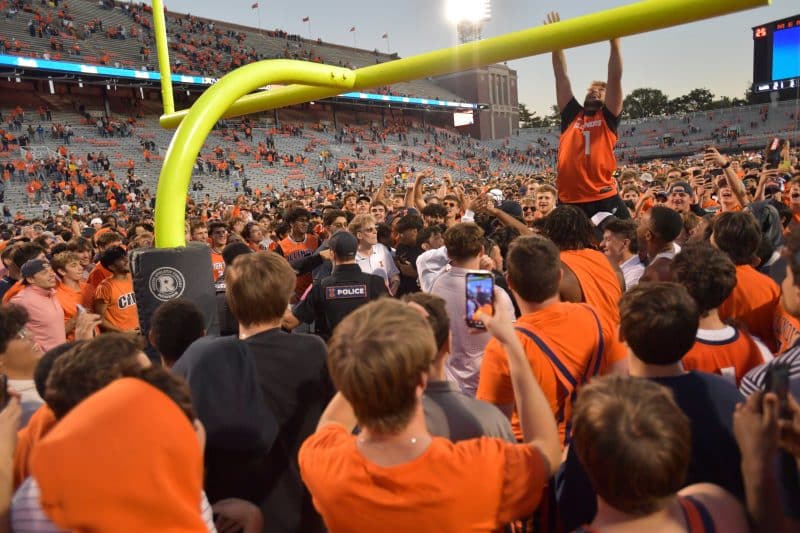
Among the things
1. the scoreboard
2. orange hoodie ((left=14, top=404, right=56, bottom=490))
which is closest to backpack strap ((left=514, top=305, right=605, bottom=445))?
orange hoodie ((left=14, top=404, right=56, bottom=490))

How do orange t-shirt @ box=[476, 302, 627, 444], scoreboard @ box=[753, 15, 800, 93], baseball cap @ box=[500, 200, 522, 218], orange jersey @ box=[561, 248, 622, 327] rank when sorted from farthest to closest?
scoreboard @ box=[753, 15, 800, 93] < baseball cap @ box=[500, 200, 522, 218] < orange jersey @ box=[561, 248, 622, 327] < orange t-shirt @ box=[476, 302, 627, 444]

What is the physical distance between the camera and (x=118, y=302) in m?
4.84

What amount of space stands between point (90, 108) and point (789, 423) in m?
39.3

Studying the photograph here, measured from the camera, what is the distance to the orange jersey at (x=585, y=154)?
4098 mm

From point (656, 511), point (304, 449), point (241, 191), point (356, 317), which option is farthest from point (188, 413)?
point (241, 191)

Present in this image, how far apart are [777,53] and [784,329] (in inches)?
758

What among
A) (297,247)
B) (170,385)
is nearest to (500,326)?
(170,385)

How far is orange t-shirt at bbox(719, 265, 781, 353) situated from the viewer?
2.98 meters

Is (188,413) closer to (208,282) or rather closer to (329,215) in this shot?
(208,282)

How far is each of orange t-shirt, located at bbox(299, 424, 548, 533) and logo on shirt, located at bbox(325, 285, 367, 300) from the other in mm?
2737

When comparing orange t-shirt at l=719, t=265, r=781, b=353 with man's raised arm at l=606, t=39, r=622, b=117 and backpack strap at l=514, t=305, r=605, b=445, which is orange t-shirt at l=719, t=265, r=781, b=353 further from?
man's raised arm at l=606, t=39, r=622, b=117

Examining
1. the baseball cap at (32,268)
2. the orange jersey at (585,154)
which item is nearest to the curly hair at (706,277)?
the orange jersey at (585,154)

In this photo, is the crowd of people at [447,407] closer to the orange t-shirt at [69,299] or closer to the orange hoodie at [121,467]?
the orange hoodie at [121,467]

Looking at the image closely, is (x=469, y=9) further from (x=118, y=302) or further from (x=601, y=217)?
(x=118, y=302)
